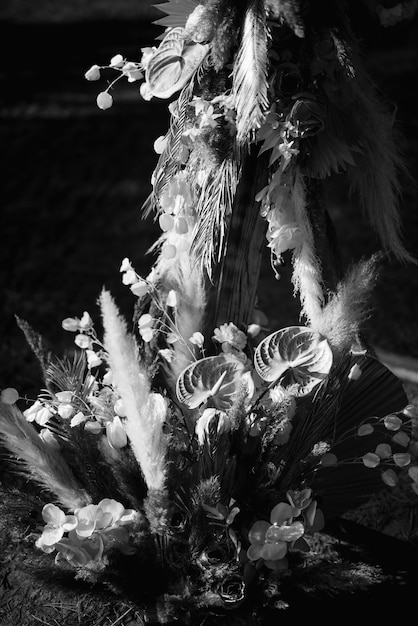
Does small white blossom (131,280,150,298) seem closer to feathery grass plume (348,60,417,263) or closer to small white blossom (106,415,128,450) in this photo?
small white blossom (106,415,128,450)

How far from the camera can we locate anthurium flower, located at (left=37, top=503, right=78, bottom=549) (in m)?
1.31

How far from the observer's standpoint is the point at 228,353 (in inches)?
60.3

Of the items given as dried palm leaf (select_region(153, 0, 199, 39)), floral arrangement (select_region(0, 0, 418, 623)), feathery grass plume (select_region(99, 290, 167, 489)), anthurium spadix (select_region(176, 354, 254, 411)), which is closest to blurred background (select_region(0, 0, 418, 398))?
floral arrangement (select_region(0, 0, 418, 623))

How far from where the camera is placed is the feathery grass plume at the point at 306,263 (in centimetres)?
143

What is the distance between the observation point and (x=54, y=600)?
5.20ft

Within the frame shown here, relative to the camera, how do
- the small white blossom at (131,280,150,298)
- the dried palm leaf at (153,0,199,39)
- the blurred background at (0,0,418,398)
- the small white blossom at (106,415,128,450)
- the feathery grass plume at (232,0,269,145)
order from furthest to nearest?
the blurred background at (0,0,418,398)
the small white blossom at (131,280,150,298)
the small white blossom at (106,415,128,450)
the dried palm leaf at (153,0,199,39)
the feathery grass plume at (232,0,269,145)

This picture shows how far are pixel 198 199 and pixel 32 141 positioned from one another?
356 cm

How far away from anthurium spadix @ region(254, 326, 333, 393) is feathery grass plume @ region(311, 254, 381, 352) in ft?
0.09

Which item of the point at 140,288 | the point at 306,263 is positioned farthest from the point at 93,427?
the point at 306,263

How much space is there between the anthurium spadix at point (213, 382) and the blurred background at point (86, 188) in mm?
522

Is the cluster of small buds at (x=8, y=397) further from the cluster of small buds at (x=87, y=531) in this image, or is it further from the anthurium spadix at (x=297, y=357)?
the anthurium spadix at (x=297, y=357)

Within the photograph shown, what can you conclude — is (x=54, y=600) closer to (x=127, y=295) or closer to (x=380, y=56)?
(x=127, y=295)

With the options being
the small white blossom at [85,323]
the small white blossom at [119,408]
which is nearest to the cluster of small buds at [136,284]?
the small white blossom at [85,323]

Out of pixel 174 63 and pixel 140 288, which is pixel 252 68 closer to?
pixel 174 63
